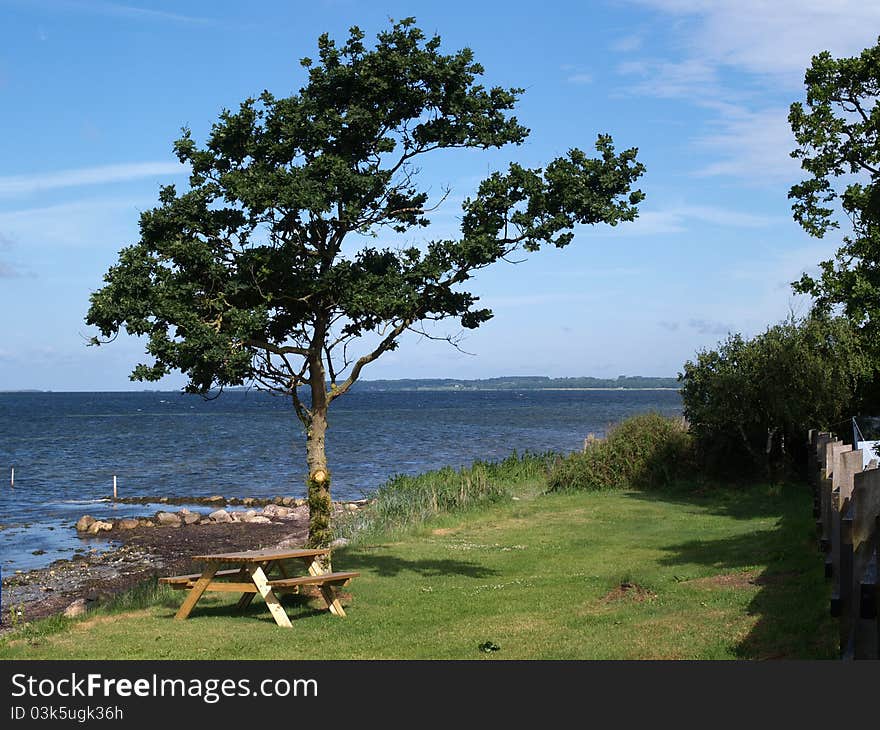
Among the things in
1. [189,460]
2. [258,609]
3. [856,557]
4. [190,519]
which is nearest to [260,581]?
A: [258,609]

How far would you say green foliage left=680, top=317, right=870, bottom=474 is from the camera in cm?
2516

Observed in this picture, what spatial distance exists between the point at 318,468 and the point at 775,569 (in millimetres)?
6379

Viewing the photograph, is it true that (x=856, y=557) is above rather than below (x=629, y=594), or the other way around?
above

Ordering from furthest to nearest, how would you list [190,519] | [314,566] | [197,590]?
[190,519]
[314,566]
[197,590]

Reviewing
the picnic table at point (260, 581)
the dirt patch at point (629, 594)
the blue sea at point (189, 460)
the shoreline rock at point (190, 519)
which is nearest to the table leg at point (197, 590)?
the picnic table at point (260, 581)

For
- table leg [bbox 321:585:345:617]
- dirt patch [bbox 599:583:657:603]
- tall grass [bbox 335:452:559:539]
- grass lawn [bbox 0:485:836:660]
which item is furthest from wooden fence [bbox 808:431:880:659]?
tall grass [bbox 335:452:559:539]

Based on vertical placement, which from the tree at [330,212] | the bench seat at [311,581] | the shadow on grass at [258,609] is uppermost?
the tree at [330,212]

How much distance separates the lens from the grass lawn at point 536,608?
10148mm

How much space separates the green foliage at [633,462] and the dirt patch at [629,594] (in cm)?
1476

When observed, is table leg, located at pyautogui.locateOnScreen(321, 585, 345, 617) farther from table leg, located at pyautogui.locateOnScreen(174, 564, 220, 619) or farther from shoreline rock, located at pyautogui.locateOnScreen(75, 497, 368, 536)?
shoreline rock, located at pyautogui.locateOnScreen(75, 497, 368, 536)

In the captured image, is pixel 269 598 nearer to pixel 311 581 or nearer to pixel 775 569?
pixel 311 581

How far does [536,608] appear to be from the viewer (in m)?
12.7

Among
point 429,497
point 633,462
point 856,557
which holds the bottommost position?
point 429,497

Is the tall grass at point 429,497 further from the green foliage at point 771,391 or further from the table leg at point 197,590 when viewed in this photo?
the table leg at point 197,590
